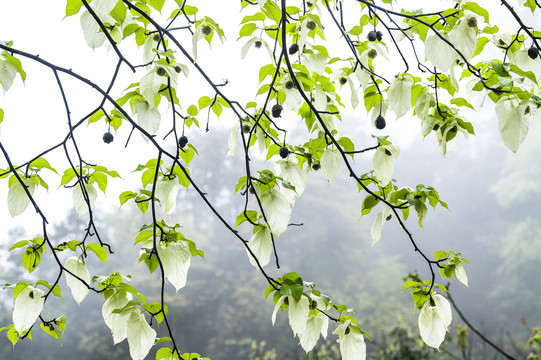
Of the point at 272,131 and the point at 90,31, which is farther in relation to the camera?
the point at 272,131

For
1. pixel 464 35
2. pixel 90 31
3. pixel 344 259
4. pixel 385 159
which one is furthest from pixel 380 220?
pixel 344 259

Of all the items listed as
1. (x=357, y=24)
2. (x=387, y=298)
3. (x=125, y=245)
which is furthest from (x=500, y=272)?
(x=357, y=24)

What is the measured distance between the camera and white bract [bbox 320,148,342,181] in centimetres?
79

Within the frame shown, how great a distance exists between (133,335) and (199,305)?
756 cm

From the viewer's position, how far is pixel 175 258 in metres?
0.68

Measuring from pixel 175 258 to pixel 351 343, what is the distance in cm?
34

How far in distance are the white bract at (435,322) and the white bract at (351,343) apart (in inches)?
4.3

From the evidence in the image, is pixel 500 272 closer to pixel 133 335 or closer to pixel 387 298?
pixel 387 298

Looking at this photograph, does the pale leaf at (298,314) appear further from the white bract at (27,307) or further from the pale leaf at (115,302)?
the white bract at (27,307)

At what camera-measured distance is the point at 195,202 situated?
10.4 meters

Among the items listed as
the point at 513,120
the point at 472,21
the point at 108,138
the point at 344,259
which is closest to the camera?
the point at 513,120

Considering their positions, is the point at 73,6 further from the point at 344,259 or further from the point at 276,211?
the point at 344,259

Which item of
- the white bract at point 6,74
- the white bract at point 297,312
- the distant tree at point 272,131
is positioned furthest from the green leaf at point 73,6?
the white bract at point 297,312

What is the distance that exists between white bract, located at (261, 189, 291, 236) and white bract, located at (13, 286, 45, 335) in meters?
0.44
